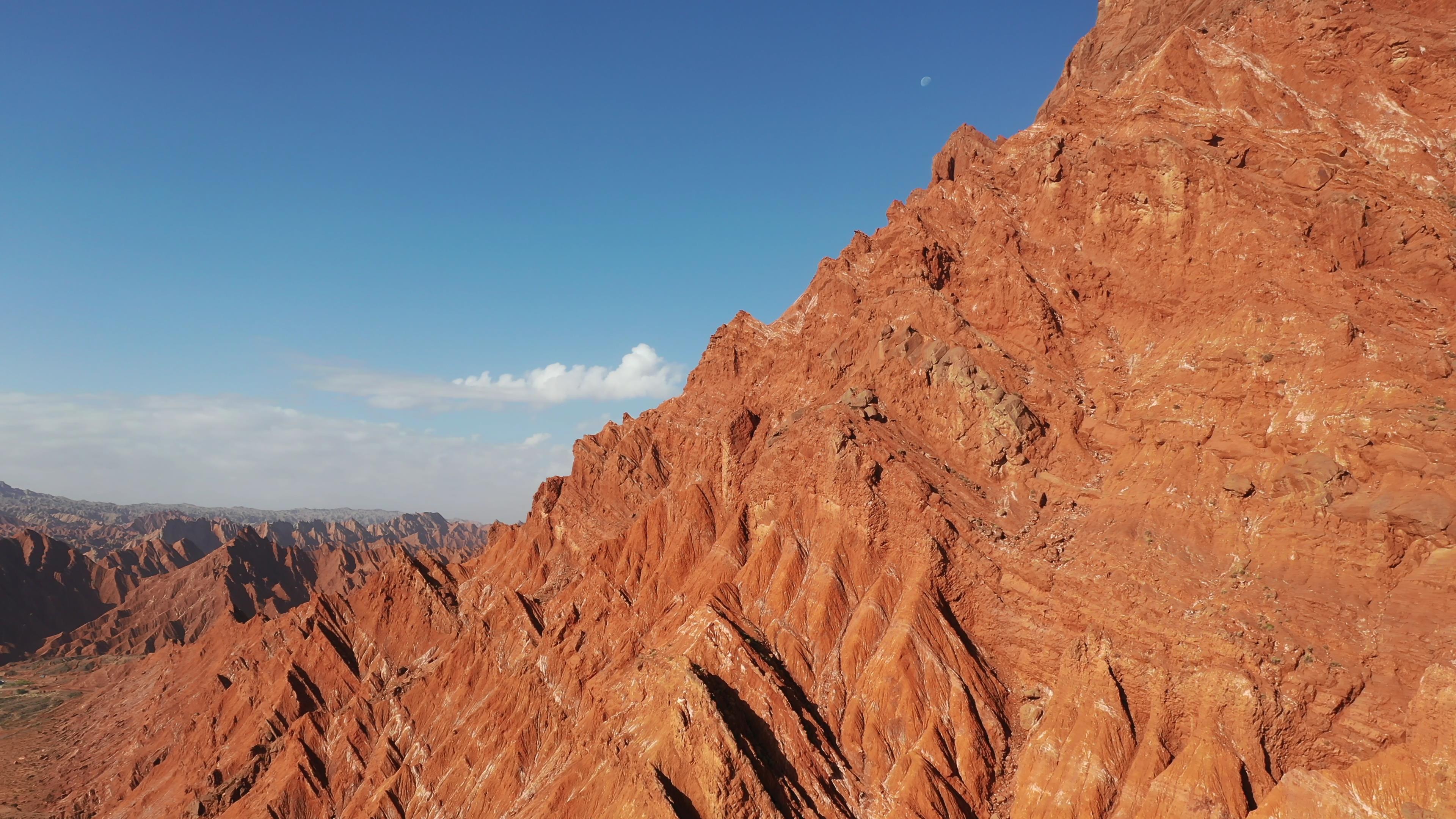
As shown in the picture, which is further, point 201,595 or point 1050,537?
point 201,595

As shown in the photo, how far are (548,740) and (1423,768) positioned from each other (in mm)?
52875

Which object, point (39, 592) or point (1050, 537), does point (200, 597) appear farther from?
point (1050, 537)

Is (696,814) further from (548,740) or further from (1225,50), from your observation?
(1225,50)

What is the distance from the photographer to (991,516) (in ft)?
152

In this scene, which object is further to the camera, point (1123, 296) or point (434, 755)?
point (434, 755)

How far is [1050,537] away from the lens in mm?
43344

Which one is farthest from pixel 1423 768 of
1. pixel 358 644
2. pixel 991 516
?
pixel 358 644

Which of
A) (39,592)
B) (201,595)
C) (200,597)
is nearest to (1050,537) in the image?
(200,597)

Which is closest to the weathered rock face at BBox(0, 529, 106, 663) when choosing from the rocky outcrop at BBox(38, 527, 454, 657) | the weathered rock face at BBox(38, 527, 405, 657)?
the rocky outcrop at BBox(38, 527, 454, 657)

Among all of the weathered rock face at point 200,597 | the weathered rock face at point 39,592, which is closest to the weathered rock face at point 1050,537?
the weathered rock face at point 200,597

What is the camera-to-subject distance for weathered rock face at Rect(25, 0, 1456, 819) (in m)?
33.4

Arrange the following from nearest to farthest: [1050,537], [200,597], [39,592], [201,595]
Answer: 1. [1050,537]
2. [200,597]
3. [201,595]
4. [39,592]

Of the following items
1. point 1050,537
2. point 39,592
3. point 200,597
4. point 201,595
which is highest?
point 1050,537

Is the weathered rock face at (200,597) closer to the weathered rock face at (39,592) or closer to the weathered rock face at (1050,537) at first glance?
the weathered rock face at (39,592)
